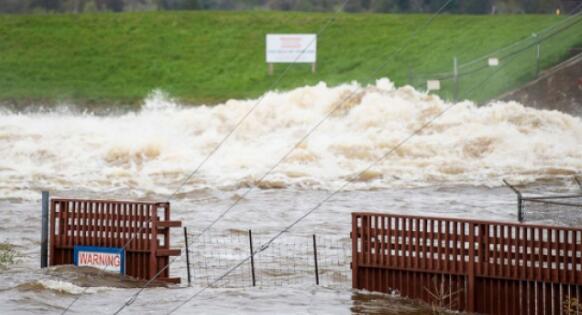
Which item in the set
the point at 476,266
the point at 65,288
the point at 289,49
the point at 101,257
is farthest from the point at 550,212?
the point at 289,49

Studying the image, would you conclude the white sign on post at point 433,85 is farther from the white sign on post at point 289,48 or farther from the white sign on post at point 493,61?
the white sign on post at point 289,48

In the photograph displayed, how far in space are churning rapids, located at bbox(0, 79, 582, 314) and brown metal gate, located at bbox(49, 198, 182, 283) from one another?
22.6 inches

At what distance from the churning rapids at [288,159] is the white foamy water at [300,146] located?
0.18 feet

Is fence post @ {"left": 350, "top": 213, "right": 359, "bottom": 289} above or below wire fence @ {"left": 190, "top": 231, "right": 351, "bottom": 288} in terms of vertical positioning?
above

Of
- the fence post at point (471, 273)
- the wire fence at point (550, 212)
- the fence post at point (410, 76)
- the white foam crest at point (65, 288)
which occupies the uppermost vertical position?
the fence post at point (410, 76)

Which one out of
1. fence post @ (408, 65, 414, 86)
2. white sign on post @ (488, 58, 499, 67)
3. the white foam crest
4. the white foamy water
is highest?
white sign on post @ (488, 58, 499, 67)

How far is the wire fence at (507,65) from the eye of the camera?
5300 cm

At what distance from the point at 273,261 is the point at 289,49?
3773cm

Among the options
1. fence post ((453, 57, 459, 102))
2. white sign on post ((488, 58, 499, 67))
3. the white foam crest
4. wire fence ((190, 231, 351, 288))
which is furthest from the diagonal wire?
the white foam crest

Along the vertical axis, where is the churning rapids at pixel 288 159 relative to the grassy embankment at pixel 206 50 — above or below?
below

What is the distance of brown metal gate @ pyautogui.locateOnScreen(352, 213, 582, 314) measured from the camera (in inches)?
658

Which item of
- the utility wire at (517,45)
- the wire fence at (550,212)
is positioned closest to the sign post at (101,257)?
the wire fence at (550,212)

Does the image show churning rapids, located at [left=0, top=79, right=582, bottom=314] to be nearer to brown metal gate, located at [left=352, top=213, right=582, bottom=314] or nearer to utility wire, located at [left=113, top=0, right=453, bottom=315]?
utility wire, located at [left=113, top=0, right=453, bottom=315]

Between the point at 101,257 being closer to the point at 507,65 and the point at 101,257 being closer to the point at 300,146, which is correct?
the point at 300,146
